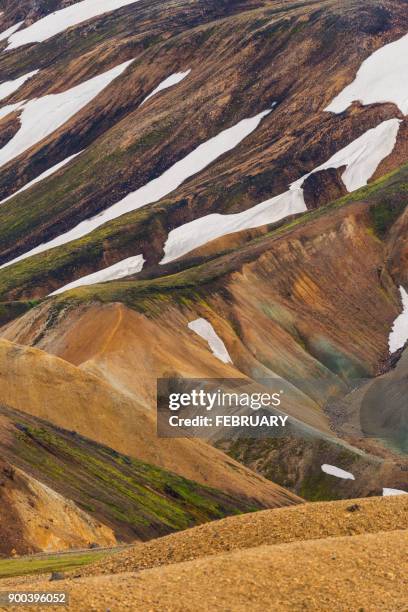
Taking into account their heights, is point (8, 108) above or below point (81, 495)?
below

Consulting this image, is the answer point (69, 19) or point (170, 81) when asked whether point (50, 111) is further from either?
point (69, 19)

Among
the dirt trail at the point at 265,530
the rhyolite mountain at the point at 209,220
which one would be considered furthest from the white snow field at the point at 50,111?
the dirt trail at the point at 265,530

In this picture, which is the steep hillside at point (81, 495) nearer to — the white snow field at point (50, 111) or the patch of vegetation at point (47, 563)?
the patch of vegetation at point (47, 563)

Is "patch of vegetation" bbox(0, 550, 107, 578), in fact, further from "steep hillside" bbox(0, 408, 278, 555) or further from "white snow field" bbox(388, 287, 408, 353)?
"white snow field" bbox(388, 287, 408, 353)

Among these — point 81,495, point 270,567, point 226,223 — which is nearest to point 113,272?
point 226,223

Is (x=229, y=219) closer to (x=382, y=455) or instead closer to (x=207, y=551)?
(x=382, y=455)

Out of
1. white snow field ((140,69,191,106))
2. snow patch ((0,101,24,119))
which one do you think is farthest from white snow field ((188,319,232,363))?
snow patch ((0,101,24,119))
